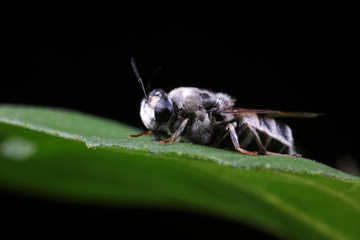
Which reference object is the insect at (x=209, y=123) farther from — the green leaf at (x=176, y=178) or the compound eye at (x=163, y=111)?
the green leaf at (x=176, y=178)

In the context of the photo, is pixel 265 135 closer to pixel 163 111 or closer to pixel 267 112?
pixel 267 112

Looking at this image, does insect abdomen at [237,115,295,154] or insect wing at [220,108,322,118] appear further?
insect abdomen at [237,115,295,154]

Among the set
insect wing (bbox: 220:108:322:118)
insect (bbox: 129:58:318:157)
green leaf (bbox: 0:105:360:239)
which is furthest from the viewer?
insect (bbox: 129:58:318:157)

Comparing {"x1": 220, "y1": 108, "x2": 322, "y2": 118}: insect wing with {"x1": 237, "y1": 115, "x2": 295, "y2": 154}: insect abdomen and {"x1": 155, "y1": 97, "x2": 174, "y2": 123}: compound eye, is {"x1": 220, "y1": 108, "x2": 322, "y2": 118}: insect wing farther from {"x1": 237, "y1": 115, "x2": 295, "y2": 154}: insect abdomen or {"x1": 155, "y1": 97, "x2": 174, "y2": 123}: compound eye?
{"x1": 155, "y1": 97, "x2": 174, "y2": 123}: compound eye

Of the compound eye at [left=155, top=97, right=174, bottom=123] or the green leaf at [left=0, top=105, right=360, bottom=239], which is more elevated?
the compound eye at [left=155, top=97, right=174, bottom=123]

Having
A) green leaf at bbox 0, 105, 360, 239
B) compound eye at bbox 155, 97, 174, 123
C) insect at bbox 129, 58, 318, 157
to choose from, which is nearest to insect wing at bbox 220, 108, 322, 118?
insect at bbox 129, 58, 318, 157

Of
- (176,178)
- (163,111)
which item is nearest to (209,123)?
(163,111)

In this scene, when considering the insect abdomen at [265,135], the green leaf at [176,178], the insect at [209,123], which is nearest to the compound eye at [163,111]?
the insect at [209,123]
